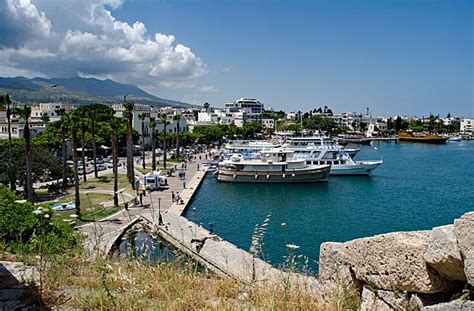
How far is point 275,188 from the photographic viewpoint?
43.2 m

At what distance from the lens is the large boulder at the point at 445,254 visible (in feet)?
10.7

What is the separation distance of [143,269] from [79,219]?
20.2 metres

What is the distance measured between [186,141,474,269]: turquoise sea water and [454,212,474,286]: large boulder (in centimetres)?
1435

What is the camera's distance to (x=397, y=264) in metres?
3.81

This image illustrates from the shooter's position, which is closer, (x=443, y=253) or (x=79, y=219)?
(x=443, y=253)

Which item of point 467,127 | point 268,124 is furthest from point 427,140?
point 467,127

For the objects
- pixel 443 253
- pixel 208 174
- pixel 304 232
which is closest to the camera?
pixel 443 253

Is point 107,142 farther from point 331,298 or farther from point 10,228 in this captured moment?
point 331,298

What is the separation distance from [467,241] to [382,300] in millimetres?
1232

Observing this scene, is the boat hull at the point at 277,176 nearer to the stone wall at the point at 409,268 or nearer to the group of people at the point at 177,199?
the group of people at the point at 177,199

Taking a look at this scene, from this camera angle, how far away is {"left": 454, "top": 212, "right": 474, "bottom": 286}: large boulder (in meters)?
3.03

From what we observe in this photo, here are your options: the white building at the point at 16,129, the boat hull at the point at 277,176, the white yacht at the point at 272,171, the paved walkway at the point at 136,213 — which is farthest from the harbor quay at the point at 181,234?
the white building at the point at 16,129

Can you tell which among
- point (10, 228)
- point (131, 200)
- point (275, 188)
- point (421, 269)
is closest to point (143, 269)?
point (421, 269)

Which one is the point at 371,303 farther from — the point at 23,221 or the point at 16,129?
the point at 16,129
